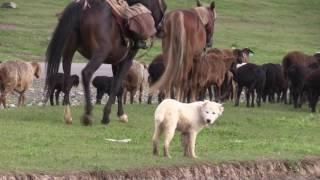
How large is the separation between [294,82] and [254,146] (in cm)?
965

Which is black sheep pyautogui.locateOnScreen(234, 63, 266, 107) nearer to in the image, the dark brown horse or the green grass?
the green grass

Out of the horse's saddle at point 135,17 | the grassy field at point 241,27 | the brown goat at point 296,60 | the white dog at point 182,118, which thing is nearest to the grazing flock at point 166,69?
the white dog at point 182,118

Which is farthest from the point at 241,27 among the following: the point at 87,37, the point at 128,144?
the point at 128,144

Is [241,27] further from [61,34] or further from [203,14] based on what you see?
[61,34]

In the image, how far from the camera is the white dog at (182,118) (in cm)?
1311

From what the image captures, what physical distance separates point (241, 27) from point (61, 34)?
42.2 meters

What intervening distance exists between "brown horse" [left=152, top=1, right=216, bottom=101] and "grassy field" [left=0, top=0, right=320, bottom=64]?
61.2 ft

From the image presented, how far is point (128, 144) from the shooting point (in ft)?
50.0

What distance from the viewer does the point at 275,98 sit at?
2931 centimetres

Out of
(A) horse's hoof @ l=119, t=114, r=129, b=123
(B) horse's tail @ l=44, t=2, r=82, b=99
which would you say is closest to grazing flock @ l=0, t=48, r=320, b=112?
(A) horse's hoof @ l=119, t=114, r=129, b=123

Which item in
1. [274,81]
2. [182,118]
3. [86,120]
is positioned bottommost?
[274,81]

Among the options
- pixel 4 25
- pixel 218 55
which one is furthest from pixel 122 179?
pixel 4 25

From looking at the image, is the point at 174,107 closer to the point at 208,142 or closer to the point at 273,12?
the point at 208,142

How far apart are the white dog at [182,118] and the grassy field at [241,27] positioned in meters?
24.7
